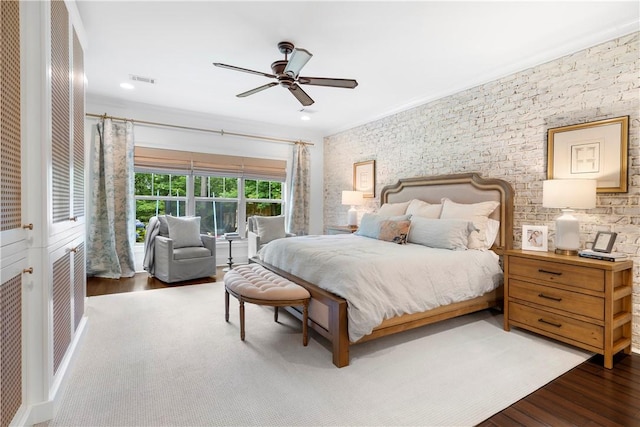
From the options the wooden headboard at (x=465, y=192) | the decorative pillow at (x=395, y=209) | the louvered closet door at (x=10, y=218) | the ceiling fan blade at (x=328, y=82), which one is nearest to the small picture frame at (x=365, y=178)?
the wooden headboard at (x=465, y=192)

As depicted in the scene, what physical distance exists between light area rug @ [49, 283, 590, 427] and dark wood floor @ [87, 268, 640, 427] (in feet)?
0.22

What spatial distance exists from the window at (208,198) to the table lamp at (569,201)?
480 cm

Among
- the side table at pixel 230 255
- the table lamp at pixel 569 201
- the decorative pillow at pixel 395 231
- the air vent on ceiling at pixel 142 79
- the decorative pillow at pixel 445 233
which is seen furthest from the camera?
the side table at pixel 230 255

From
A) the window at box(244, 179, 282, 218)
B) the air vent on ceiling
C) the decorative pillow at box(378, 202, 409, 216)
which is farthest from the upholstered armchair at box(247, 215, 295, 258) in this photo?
the air vent on ceiling

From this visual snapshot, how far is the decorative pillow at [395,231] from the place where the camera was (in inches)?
144

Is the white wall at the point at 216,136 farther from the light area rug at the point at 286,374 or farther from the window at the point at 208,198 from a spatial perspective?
the light area rug at the point at 286,374

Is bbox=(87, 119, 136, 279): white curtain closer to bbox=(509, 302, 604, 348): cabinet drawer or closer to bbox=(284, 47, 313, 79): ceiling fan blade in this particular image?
bbox=(284, 47, 313, 79): ceiling fan blade

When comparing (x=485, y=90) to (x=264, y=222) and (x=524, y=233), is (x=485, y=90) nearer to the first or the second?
(x=524, y=233)

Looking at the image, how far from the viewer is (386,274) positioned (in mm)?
2520

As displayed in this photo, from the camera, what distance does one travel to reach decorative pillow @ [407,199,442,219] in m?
3.96

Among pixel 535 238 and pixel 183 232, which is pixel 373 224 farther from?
pixel 183 232

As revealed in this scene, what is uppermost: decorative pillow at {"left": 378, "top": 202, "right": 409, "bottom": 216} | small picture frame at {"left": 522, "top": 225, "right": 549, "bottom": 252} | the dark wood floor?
decorative pillow at {"left": 378, "top": 202, "right": 409, "bottom": 216}

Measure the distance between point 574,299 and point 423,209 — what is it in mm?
1852

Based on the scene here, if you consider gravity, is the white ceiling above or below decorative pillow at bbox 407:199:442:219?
above
